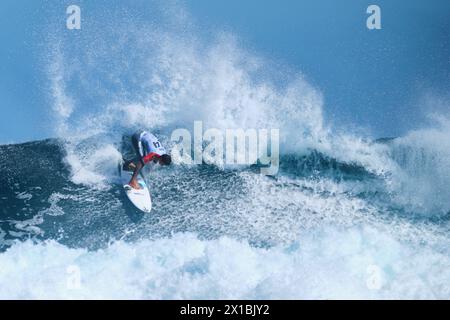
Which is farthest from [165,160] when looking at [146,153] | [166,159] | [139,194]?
[139,194]

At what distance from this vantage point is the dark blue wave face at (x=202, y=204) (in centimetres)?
754

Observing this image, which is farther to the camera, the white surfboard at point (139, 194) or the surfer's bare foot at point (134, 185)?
the surfer's bare foot at point (134, 185)

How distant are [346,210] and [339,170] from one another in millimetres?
1528

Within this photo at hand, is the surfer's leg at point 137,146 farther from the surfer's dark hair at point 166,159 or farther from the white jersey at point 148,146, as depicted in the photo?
the surfer's dark hair at point 166,159

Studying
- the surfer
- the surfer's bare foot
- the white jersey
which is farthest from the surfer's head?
the surfer's bare foot

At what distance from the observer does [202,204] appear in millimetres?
8156

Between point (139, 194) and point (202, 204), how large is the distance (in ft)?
4.31

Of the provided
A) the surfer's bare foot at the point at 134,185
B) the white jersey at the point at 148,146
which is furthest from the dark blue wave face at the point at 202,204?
the white jersey at the point at 148,146

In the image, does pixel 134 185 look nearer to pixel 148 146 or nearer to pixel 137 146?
pixel 148 146

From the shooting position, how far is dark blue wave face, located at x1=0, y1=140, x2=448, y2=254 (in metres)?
7.54

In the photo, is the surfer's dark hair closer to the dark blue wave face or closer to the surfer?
the surfer

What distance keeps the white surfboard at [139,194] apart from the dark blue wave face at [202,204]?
144mm

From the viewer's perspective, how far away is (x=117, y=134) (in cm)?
1052

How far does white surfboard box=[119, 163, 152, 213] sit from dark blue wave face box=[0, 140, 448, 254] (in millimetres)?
144
